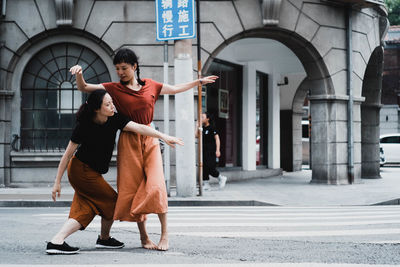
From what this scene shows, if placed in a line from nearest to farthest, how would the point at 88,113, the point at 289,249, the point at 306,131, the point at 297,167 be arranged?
the point at 88,113, the point at 289,249, the point at 297,167, the point at 306,131

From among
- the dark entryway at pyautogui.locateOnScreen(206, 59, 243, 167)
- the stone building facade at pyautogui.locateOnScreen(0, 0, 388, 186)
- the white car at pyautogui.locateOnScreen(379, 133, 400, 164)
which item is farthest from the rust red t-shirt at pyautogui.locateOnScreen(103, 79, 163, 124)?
the white car at pyautogui.locateOnScreen(379, 133, 400, 164)

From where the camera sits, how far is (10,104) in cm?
1353

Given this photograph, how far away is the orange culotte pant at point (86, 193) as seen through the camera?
16.4 ft

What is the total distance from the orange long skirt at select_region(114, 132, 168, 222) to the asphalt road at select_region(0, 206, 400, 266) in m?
0.38

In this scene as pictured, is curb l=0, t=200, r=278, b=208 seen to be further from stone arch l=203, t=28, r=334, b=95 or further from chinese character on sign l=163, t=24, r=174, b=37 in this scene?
stone arch l=203, t=28, r=334, b=95

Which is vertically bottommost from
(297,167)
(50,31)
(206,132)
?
(297,167)

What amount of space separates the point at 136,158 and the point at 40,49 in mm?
9369

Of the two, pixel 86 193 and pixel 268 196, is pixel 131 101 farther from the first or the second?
pixel 268 196

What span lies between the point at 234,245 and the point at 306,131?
2262cm

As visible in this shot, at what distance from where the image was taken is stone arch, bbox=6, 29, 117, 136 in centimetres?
1355

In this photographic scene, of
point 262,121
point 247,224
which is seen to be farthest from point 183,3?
point 262,121

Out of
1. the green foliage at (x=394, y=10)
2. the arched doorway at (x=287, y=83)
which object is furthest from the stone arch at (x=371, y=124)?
the green foliage at (x=394, y=10)

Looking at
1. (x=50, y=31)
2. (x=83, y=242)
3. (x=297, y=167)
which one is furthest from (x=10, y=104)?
(x=297, y=167)

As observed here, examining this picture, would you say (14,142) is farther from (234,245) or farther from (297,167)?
(297,167)
